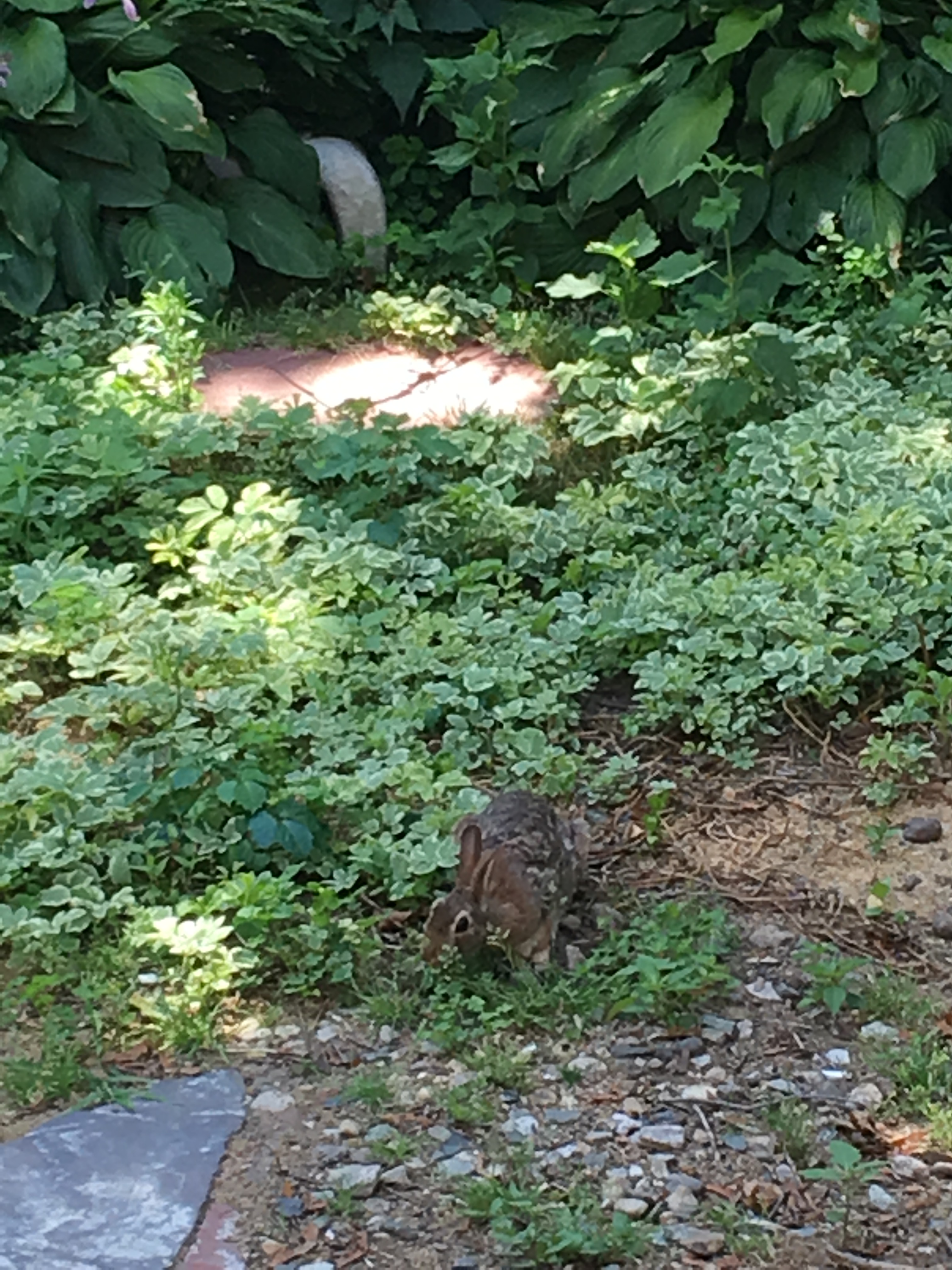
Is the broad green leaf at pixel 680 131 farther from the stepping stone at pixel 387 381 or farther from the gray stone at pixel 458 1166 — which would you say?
the gray stone at pixel 458 1166

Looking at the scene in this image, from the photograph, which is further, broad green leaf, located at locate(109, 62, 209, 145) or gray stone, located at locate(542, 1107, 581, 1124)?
broad green leaf, located at locate(109, 62, 209, 145)

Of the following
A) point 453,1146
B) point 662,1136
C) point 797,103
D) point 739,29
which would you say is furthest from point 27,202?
point 662,1136

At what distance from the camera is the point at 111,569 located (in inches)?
177

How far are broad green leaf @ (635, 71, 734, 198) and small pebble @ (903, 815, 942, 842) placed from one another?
330 cm

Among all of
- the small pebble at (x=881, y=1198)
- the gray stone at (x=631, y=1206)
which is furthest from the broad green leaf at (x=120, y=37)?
the small pebble at (x=881, y=1198)

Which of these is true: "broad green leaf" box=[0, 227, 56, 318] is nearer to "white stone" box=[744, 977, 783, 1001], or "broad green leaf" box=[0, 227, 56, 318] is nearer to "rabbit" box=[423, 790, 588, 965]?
"rabbit" box=[423, 790, 588, 965]

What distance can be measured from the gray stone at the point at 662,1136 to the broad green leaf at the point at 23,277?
4357mm

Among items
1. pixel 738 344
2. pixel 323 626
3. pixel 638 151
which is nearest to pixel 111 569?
pixel 323 626

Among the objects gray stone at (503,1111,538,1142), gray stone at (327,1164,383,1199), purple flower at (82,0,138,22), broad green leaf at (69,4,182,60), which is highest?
purple flower at (82,0,138,22)

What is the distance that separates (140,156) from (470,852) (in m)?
4.30

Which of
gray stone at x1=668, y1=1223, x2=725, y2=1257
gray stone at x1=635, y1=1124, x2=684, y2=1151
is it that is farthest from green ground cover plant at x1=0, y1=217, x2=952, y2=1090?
gray stone at x1=668, y1=1223, x2=725, y2=1257

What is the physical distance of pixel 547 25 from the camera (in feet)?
22.0

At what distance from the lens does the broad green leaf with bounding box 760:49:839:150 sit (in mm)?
5992

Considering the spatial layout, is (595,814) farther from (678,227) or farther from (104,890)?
(678,227)
